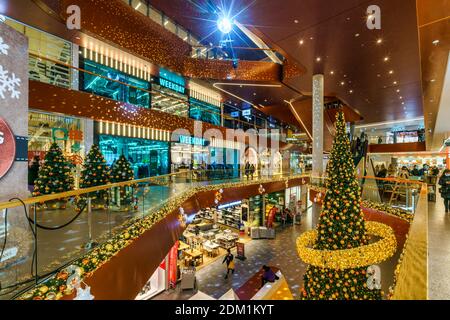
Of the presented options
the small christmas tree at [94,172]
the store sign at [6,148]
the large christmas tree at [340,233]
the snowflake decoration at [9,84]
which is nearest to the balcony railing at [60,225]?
the store sign at [6,148]

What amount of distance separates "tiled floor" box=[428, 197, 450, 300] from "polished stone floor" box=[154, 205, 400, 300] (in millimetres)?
5720

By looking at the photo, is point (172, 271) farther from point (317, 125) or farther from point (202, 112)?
point (202, 112)

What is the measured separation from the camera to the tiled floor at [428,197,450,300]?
245 cm

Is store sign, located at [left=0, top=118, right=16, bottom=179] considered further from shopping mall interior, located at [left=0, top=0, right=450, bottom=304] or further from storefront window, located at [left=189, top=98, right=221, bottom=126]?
storefront window, located at [left=189, top=98, right=221, bottom=126]

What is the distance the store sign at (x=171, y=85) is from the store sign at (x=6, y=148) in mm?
11363

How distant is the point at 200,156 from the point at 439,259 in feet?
52.8

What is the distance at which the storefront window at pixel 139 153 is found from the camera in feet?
38.8

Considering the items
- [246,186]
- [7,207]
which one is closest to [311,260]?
[7,207]

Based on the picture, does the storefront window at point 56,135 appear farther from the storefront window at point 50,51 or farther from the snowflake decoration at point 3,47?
the snowflake decoration at point 3,47

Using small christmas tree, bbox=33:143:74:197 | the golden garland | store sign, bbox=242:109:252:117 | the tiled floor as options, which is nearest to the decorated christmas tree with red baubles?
the golden garland

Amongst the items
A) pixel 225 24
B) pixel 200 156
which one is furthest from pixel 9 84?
pixel 200 156

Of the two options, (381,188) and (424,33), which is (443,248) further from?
(424,33)
